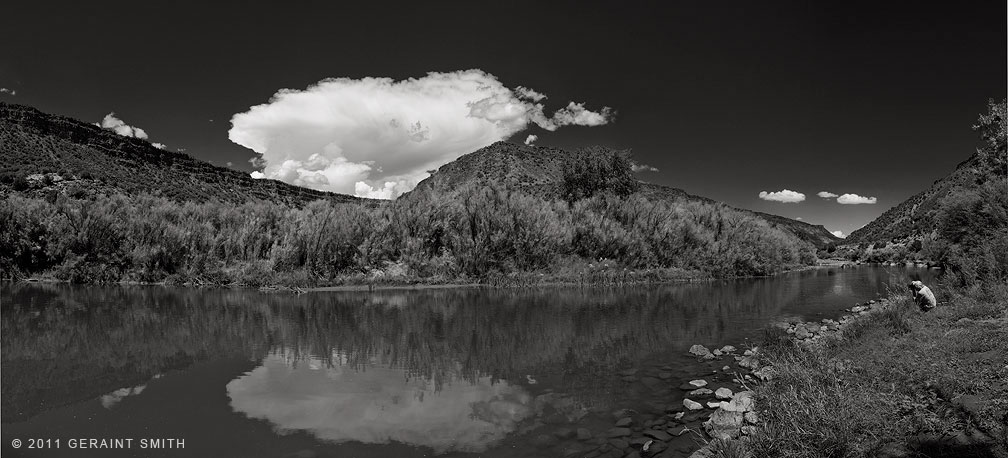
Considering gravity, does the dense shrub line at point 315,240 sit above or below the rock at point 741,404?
above

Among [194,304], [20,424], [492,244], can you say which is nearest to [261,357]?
[20,424]

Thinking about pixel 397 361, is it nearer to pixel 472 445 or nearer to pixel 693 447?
pixel 472 445

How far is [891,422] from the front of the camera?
4414mm

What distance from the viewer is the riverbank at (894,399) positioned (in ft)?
13.4

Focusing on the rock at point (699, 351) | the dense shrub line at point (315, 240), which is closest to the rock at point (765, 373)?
the rock at point (699, 351)

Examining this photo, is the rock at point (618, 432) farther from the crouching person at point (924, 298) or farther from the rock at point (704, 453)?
the crouching person at point (924, 298)

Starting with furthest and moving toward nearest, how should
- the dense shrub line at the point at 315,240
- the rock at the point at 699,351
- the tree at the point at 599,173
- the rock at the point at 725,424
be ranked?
the tree at the point at 599,173
the dense shrub line at the point at 315,240
the rock at the point at 699,351
the rock at the point at 725,424

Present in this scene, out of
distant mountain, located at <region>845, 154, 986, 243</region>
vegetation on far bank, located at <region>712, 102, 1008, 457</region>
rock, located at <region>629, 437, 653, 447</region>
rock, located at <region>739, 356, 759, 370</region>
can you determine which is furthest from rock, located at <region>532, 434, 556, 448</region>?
distant mountain, located at <region>845, 154, 986, 243</region>

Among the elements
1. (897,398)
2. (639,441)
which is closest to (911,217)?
(897,398)

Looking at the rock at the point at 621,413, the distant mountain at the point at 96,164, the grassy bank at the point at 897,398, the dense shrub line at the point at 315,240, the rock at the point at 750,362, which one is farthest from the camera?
the distant mountain at the point at 96,164

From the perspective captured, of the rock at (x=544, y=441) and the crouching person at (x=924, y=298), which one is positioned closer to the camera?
the rock at (x=544, y=441)

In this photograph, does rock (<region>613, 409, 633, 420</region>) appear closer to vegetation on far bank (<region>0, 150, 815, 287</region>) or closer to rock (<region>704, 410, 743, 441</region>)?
rock (<region>704, 410, 743, 441</region>)

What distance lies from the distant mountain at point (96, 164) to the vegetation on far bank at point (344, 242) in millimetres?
19922

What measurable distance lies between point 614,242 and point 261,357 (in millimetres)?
21767
